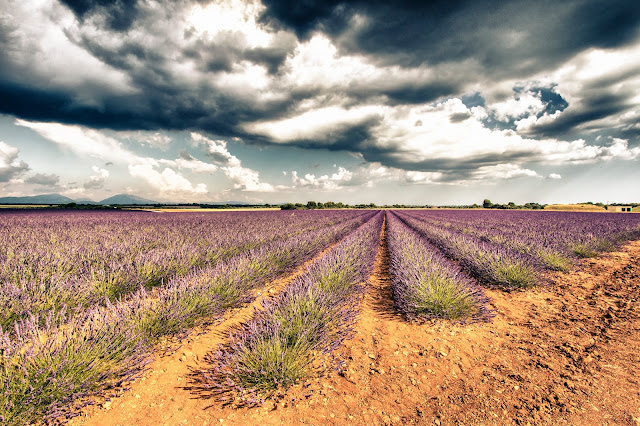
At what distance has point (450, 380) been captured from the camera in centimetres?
222

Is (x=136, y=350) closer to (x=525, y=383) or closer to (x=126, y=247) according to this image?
(x=525, y=383)

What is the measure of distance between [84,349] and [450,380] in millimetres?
3187

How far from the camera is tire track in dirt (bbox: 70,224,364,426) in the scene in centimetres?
178

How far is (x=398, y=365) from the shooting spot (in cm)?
246

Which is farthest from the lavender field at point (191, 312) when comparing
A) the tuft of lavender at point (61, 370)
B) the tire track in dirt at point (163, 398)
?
the tire track in dirt at point (163, 398)

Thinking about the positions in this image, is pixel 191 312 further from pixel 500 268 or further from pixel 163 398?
pixel 500 268

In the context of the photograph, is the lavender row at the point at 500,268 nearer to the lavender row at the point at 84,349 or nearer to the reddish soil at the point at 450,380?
the reddish soil at the point at 450,380

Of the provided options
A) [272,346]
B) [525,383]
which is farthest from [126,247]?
[525,383]

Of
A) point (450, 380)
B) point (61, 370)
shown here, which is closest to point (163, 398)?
point (61, 370)

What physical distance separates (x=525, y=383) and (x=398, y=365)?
3.46 feet

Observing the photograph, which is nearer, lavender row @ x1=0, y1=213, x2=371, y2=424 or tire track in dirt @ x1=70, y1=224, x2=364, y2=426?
lavender row @ x1=0, y1=213, x2=371, y2=424

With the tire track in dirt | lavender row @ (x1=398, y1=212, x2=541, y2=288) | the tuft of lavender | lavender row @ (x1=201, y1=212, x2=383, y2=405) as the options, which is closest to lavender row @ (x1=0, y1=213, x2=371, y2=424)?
the tuft of lavender

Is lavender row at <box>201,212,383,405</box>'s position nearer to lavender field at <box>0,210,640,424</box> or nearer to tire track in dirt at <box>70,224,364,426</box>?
lavender field at <box>0,210,640,424</box>

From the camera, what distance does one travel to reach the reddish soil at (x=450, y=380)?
179 cm
